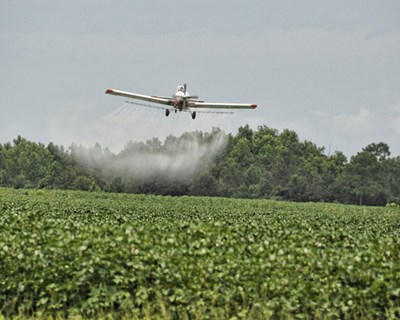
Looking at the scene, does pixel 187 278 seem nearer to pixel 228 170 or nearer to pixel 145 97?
pixel 145 97

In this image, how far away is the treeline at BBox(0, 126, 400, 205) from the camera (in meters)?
133

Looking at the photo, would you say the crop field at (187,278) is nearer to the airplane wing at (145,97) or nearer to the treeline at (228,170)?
the airplane wing at (145,97)

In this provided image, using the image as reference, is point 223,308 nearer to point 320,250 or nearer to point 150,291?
point 150,291

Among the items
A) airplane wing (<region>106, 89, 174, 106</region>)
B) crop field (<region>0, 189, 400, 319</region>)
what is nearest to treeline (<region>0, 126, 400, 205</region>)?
airplane wing (<region>106, 89, 174, 106</region>)

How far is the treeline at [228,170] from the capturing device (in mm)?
133125

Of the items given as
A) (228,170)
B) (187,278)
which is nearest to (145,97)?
(187,278)

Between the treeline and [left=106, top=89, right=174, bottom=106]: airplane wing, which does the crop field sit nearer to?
[left=106, top=89, right=174, bottom=106]: airplane wing

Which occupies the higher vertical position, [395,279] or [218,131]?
[218,131]

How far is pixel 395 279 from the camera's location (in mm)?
13258

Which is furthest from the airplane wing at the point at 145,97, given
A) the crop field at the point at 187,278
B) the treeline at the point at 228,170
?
the treeline at the point at 228,170

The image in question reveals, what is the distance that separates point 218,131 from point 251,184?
60.6 feet

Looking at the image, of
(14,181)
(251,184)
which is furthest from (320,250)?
(14,181)

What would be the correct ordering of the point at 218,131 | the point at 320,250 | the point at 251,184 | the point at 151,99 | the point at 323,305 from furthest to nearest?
the point at 218,131 → the point at 251,184 → the point at 151,99 → the point at 320,250 → the point at 323,305

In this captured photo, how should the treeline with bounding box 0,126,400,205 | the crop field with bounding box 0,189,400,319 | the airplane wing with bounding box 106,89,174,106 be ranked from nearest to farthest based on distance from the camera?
the crop field with bounding box 0,189,400,319
the airplane wing with bounding box 106,89,174,106
the treeline with bounding box 0,126,400,205
